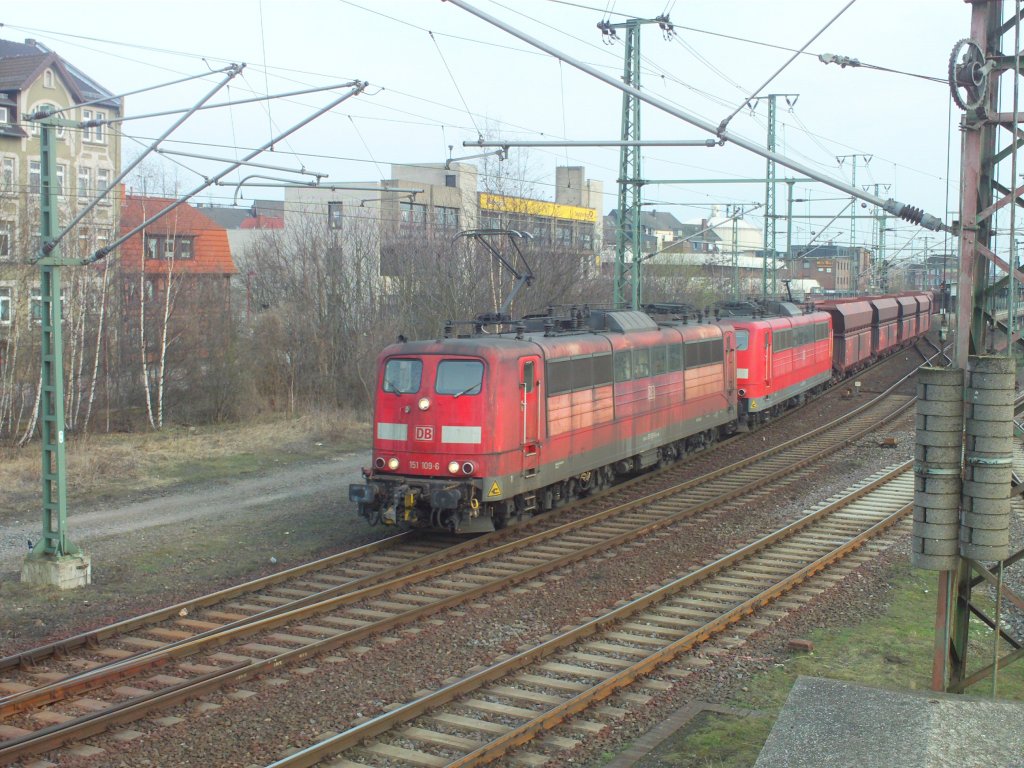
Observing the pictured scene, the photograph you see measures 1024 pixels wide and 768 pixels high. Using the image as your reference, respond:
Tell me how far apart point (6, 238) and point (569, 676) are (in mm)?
21433

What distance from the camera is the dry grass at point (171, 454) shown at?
18891 mm

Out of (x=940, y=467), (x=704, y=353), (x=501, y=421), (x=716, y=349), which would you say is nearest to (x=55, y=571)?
(x=501, y=421)

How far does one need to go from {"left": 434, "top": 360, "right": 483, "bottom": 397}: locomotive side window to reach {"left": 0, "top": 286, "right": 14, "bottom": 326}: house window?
15590 mm

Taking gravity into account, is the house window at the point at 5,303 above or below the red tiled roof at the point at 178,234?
below

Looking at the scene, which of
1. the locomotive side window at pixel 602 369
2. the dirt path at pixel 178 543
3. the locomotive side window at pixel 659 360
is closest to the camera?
the dirt path at pixel 178 543

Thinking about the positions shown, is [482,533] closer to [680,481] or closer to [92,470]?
[680,481]

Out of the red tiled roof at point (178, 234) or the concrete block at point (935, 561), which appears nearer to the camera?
the concrete block at point (935, 561)

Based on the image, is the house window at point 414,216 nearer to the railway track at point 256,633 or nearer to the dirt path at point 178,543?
the dirt path at point 178,543

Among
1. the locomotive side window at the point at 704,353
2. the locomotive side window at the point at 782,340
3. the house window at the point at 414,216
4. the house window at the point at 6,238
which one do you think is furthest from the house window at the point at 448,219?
the locomotive side window at the point at 704,353

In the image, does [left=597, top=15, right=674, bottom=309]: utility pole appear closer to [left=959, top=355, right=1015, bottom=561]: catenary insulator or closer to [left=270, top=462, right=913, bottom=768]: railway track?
[left=270, top=462, right=913, bottom=768]: railway track

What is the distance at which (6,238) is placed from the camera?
2573cm

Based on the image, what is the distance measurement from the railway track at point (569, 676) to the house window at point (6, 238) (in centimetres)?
1968

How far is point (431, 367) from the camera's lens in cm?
1505

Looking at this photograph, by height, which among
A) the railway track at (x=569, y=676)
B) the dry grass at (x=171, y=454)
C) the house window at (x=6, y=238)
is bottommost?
the railway track at (x=569, y=676)
